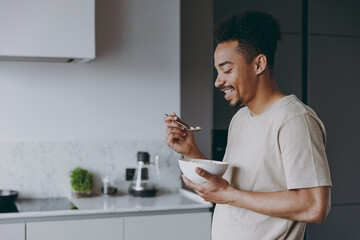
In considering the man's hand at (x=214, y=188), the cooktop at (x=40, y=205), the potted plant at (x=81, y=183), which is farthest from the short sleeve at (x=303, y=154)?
the potted plant at (x=81, y=183)

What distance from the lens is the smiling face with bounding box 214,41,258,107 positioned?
1.58 metres

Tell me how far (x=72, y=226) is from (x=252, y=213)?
134 cm

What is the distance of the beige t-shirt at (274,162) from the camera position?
142 centimetres

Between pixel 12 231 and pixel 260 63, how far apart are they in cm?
162

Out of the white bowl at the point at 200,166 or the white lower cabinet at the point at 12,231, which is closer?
the white bowl at the point at 200,166

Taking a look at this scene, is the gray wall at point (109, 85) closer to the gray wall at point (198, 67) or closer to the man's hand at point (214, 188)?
the gray wall at point (198, 67)

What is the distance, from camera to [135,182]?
3.16m

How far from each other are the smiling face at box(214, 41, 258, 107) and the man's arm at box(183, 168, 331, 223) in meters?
0.30

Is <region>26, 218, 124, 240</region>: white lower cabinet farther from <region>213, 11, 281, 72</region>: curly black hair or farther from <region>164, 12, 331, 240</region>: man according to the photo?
<region>213, 11, 281, 72</region>: curly black hair

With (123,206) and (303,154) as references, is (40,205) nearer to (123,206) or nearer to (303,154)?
(123,206)

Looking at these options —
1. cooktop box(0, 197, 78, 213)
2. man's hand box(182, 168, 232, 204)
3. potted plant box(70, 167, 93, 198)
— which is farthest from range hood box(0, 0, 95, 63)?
man's hand box(182, 168, 232, 204)

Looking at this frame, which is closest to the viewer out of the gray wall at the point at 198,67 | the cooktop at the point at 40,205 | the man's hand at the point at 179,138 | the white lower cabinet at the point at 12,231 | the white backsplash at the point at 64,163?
the man's hand at the point at 179,138

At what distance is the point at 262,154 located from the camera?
4.99ft

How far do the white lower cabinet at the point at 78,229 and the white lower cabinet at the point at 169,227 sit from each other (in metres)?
0.06
